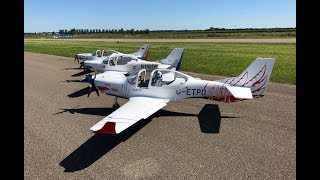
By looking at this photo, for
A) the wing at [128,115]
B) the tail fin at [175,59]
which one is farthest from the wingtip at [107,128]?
the tail fin at [175,59]

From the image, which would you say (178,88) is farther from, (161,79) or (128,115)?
(128,115)

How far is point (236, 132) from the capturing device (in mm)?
11914

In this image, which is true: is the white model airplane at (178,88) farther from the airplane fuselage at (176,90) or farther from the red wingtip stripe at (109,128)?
the red wingtip stripe at (109,128)

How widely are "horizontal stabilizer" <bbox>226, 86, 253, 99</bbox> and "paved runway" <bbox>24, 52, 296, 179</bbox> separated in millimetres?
1315

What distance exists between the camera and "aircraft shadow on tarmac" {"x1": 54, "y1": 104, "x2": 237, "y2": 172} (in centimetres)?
976

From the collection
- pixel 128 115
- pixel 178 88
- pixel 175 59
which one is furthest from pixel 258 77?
pixel 175 59

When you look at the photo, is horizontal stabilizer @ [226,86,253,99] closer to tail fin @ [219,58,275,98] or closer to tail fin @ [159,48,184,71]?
tail fin @ [219,58,275,98]

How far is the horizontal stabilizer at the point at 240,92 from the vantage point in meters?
12.5

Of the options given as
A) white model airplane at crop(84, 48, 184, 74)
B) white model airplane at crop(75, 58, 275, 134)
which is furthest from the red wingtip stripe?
white model airplane at crop(84, 48, 184, 74)
